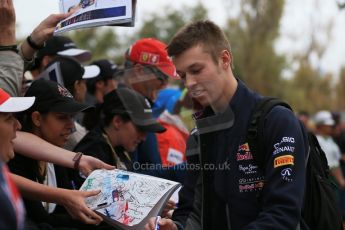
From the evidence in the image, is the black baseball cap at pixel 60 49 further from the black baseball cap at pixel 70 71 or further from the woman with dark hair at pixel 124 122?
the woman with dark hair at pixel 124 122

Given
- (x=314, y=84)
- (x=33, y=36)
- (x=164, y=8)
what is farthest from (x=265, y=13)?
(x=33, y=36)

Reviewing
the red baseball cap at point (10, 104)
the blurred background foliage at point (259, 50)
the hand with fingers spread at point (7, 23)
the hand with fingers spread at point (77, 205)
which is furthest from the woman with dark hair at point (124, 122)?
the blurred background foliage at point (259, 50)

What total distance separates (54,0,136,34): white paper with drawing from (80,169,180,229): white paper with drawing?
82 centimetres

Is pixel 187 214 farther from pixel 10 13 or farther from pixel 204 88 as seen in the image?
pixel 10 13

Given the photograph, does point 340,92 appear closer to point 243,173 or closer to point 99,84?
point 99,84

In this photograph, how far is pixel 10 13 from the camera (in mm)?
3148

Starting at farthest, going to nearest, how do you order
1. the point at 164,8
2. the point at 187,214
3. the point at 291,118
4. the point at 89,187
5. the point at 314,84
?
the point at 314,84 → the point at 164,8 → the point at 187,214 → the point at 89,187 → the point at 291,118

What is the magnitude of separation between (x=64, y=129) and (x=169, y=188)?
936mm

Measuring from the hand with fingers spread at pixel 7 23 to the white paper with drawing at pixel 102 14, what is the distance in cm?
32

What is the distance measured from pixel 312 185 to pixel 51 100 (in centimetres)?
162

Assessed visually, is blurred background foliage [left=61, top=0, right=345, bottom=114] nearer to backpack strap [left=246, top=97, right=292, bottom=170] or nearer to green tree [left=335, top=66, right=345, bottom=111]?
green tree [left=335, top=66, right=345, bottom=111]

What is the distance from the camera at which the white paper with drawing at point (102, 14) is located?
288cm

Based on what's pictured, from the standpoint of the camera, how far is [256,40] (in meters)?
31.6

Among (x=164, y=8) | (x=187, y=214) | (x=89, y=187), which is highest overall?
(x=89, y=187)
